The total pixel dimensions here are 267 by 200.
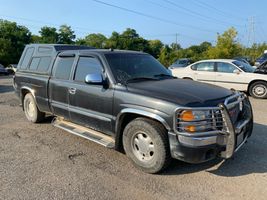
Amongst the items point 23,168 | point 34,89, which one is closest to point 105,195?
point 23,168

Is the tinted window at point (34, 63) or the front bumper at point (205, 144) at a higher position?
the tinted window at point (34, 63)

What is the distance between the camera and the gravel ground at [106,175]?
12.4ft

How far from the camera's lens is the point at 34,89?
6.71 m

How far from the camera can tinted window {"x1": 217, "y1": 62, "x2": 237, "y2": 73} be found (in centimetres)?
1180

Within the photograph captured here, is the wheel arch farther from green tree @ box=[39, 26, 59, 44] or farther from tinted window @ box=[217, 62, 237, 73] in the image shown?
green tree @ box=[39, 26, 59, 44]

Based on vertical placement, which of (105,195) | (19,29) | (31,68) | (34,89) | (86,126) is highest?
(19,29)

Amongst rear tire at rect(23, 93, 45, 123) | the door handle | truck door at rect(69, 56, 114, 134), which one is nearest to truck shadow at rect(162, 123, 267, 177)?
truck door at rect(69, 56, 114, 134)

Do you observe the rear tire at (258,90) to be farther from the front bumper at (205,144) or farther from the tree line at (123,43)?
the tree line at (123,43)

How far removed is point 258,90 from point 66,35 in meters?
50.7

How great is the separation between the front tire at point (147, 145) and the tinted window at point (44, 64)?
111 inches

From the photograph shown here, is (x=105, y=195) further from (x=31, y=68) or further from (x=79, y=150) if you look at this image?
(x=31, y=68)

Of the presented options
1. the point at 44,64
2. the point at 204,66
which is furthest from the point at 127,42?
the point at 44,64

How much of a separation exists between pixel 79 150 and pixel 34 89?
2.20m

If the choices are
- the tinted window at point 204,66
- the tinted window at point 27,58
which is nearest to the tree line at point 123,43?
the tinted window at point 204,66
